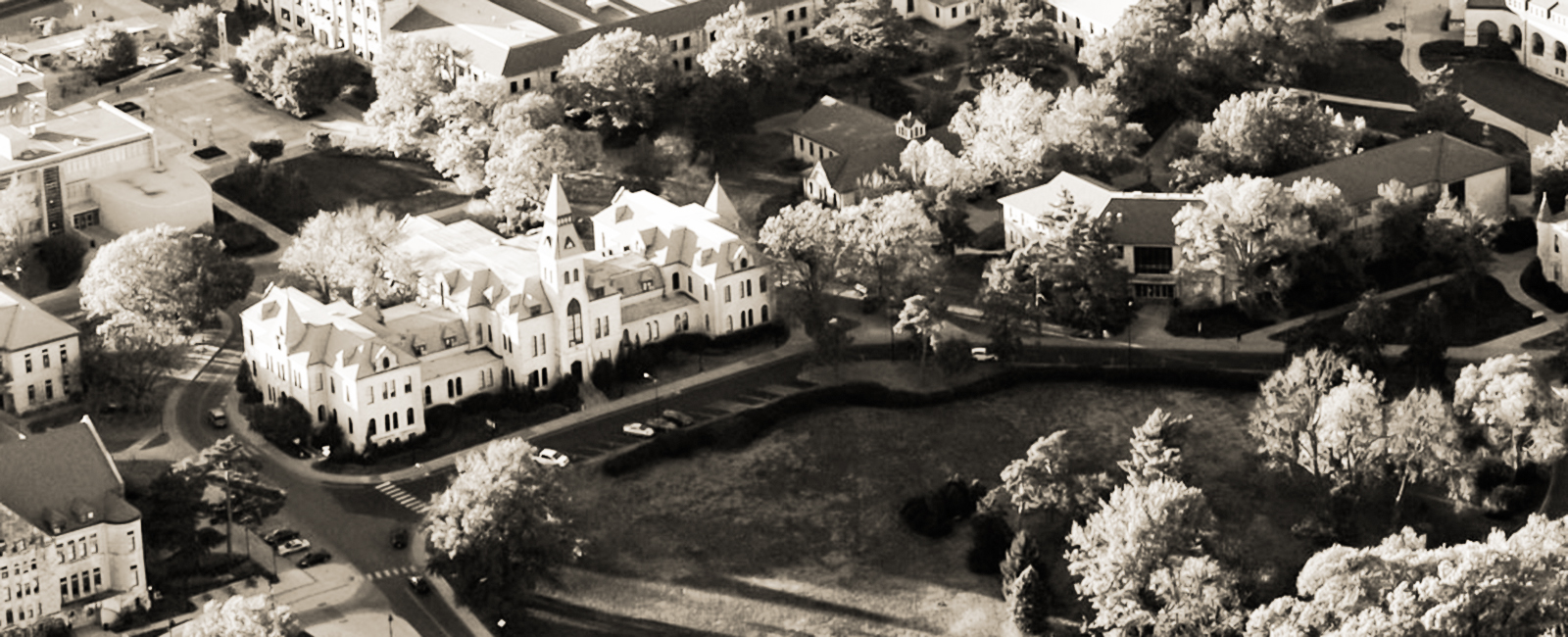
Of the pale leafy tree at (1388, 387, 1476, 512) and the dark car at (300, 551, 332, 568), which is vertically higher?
the pale leafy tree at (1388, 387, 1476, 512)

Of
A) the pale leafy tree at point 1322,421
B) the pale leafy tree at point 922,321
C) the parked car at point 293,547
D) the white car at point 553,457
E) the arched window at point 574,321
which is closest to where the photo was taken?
the parked car at point 293,547

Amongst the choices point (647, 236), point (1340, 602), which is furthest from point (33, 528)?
point (1340, 602)

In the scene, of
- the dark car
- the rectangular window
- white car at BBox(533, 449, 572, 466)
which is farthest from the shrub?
the dark car

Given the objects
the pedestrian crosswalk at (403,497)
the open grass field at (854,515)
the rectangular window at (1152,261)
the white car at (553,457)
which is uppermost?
the rectangular window at (1152,261)

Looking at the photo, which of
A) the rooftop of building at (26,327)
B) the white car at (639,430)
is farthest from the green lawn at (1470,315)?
the rooftop of building at (26,327)

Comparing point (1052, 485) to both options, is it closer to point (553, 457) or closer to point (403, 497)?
point (553, 457)

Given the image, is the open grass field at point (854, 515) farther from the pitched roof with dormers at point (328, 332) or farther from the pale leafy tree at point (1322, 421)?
the pitched roof with dormers at point (328, 332)

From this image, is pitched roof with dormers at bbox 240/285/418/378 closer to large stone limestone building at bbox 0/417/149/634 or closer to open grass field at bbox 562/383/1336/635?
open grass field at bbox 562/383/1336/635
